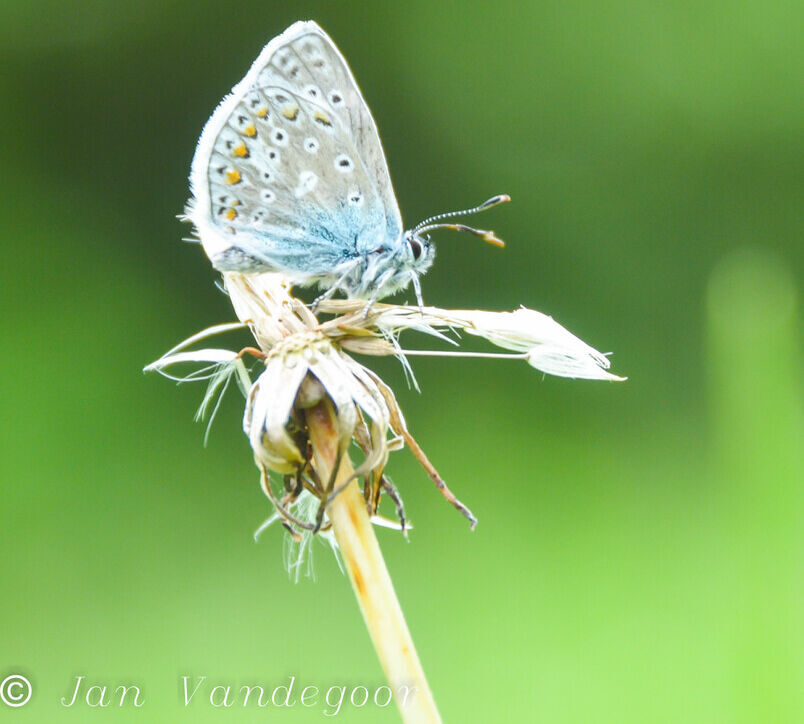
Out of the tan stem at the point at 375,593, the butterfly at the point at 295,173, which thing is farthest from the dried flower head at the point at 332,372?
the butterfly at the point at 295,173

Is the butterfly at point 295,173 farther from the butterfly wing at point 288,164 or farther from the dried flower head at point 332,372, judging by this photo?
the dried flower head at point 332,372

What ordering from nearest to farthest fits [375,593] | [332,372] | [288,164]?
1. [375,593]
2. [332,372]
3. [288,164]

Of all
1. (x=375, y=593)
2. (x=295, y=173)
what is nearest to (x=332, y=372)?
(x=375, y=593)

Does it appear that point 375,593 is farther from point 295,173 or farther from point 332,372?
point 295,173

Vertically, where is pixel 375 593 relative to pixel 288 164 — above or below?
below

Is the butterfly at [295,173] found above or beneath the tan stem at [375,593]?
above

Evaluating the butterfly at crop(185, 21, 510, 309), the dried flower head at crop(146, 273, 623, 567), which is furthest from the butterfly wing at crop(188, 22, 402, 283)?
the dried flower head at crop(146, 273, 623, 567)
